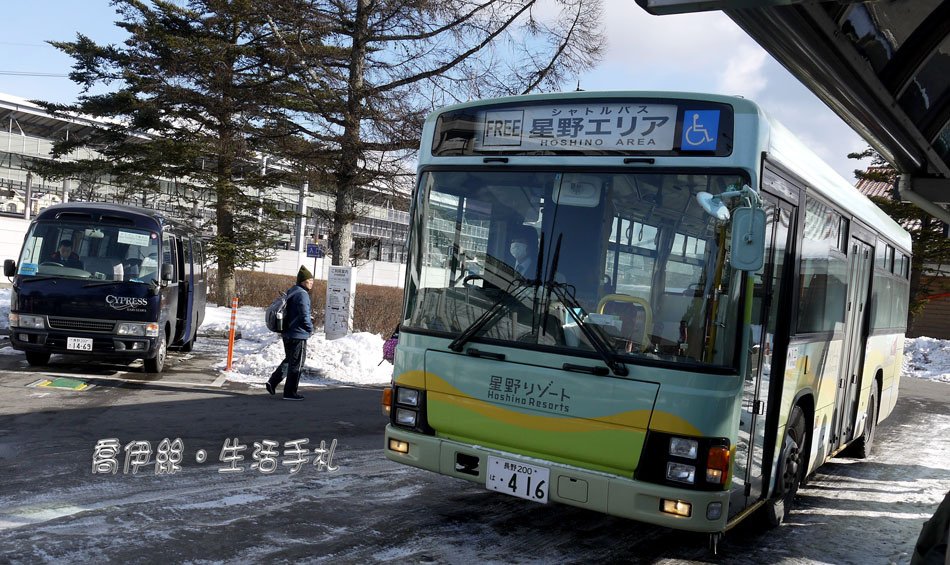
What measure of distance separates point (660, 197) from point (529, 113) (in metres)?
1.23

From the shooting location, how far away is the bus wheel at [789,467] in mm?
6457

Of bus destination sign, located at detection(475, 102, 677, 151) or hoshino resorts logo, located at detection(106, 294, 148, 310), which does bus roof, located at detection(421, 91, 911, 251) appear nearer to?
bus destination sign, located at detection(475, 102, 677, 151)

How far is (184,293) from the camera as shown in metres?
15.7

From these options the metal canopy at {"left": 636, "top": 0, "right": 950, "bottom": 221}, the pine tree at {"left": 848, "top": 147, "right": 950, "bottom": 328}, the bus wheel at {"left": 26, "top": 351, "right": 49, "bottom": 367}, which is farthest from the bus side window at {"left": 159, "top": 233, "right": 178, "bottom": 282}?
the pine tree at {"left": 848, "top": 147, "right": 950, "bottom": 328}

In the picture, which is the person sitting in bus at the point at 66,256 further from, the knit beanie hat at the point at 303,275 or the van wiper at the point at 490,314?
the van wiper at the point at 490,314

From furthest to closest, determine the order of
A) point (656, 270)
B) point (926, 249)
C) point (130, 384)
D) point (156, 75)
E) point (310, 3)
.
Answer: point (926, 249) < point (156, 75) < point (310, 3) < point (130, 384) < point (656, 270)

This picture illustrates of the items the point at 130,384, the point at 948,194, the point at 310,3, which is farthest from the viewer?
the point at 310,3

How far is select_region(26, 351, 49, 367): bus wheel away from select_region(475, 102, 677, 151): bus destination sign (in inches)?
410

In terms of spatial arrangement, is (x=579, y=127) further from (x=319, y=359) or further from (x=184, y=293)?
(x=184, y=293)

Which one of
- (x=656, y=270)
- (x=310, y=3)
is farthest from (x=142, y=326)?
(x=656, y=270)

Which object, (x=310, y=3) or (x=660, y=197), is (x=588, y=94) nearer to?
(x=660, y=197)

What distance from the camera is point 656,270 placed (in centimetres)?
529

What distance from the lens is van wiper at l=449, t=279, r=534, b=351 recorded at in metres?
5.63

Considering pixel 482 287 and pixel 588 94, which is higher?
pixel 588 94
